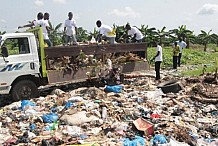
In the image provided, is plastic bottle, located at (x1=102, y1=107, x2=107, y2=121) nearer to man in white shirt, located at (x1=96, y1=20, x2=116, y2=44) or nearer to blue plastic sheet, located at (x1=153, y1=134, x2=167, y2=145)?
blue plastic sheet, located at (x1=153, y1=134, x2=167, y2=145)

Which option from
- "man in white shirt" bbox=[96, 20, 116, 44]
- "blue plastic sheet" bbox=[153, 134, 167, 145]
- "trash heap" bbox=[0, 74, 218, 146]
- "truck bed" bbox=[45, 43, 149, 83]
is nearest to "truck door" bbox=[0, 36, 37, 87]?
"truck bed" bbox=[45, 43, 149, 83]

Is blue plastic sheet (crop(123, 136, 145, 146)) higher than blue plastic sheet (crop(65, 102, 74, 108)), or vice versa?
blue plastic sheet (crop(65, 102, 74, 108))

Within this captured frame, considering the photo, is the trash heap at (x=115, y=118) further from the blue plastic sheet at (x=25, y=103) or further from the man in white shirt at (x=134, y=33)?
the man in white shirt at (x=134, y=33)

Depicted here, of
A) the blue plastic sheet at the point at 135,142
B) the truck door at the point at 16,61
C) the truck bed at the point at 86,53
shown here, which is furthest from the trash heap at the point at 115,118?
the truck door at the point at 16,61

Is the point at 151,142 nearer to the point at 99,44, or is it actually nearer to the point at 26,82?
the point at 26,82

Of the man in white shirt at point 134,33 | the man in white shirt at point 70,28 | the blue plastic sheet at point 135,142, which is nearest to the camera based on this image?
the blue plastic sheet at point 135,142

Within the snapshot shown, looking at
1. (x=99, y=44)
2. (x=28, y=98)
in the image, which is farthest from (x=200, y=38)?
(x=28, y=98)

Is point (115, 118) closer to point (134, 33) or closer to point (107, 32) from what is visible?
point (107, 32)

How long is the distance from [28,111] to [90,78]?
293cm

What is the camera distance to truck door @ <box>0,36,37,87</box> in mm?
8656

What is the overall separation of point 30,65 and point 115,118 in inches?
124

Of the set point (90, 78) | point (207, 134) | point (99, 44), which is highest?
point (99, 44)

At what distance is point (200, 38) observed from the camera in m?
38.1

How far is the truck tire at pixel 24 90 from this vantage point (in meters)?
9.06
